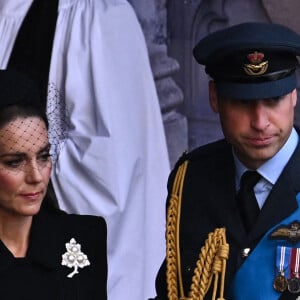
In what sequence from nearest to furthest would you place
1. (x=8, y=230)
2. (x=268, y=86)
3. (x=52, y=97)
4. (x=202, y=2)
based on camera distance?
(x=268, y=86) → (x=8, y=230) → (x=52, y=97) → (x=202, y=2)

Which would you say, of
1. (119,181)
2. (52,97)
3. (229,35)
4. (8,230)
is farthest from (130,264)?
(229,35)

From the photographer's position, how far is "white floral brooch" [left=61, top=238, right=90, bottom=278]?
128 inches

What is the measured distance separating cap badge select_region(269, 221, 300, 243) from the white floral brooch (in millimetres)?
573

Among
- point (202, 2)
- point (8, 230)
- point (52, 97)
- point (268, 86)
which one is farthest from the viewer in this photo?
point (202, 2)

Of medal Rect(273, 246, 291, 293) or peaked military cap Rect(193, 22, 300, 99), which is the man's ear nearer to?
peaked military cap Rect(193, 22, 300, 99)

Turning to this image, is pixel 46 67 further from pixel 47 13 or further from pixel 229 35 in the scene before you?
pixel 229 35

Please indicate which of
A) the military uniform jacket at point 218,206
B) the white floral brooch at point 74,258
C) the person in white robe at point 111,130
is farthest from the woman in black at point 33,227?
the person in white robe at point 111,130

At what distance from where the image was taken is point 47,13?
466 cm

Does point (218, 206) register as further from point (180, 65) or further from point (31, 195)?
point (180, 65)

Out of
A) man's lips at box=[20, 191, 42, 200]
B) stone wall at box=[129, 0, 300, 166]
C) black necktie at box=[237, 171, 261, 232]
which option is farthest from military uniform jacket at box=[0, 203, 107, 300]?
stone wall at box=[129, 0, 300, 166]

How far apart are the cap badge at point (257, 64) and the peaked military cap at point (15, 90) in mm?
623

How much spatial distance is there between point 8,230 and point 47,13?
1634 millimetres

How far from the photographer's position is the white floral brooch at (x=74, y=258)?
3.26 metres

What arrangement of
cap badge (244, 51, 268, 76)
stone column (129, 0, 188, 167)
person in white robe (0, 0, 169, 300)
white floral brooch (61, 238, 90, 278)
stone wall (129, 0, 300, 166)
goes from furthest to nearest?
stone column (129, 0, 188, 167)
stone wall (129, 0, 300, 166)
person in white robe (0, 0, 169, 300)
white floral brooch (61, 238, 90, 278)
cap badge (244, 51, 268, 76)
